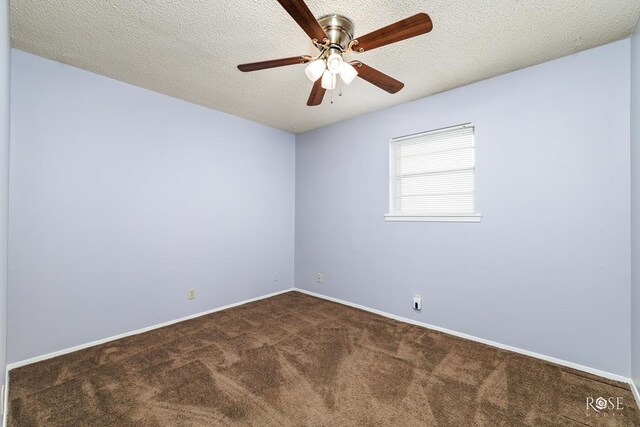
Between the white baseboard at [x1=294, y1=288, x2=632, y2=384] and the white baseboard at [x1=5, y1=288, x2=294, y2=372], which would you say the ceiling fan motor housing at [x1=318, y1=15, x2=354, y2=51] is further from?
the white baseboard at [x1=5, y1=288, x2=294, y2=372]

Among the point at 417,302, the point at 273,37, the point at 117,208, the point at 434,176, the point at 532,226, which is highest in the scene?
the point at 273,37

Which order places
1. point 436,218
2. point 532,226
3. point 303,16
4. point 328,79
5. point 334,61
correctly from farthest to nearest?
point 436,218
point 532,226
point 328,79
point 334,61
point 303,16

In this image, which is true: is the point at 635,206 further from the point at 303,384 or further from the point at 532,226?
the point at 303,384

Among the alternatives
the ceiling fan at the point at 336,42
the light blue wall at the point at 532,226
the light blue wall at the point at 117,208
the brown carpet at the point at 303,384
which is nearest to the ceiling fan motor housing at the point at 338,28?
the ceiling fan at the point at 336,42

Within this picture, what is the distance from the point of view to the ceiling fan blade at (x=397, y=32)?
1.43m

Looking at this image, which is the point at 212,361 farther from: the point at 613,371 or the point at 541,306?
the point at 613,371

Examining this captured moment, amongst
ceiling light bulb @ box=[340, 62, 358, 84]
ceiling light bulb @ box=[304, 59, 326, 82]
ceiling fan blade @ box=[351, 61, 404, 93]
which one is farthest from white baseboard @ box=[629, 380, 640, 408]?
ceiling light bulb @ box=[304, 59, 326, 82]

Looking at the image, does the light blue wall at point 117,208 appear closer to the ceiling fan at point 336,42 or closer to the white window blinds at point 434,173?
the ceiling fan at point 336,42

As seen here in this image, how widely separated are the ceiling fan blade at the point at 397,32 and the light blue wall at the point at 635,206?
1.61 meters

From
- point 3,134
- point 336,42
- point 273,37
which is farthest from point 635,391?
point 3,134

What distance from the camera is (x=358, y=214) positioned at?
3674mm

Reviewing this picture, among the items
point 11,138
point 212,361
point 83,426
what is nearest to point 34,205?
point 11,138

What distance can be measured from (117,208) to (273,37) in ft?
7.11

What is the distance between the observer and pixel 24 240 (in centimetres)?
229
